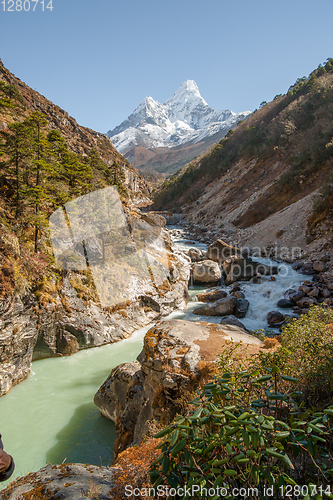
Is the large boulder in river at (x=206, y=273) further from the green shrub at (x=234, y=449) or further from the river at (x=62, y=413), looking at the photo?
the green shrub at (x=234, y=449)

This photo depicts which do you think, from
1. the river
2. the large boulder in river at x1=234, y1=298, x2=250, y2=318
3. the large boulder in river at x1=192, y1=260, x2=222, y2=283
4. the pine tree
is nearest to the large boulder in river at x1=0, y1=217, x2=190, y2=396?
the river

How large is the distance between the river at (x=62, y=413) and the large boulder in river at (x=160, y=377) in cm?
60

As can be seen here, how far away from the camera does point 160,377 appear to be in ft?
18.3

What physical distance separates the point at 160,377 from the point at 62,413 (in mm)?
3999

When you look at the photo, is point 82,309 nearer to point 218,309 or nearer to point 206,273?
point 218,309

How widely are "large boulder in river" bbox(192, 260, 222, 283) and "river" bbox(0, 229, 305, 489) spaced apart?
845cm

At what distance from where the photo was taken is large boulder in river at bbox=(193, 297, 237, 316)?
13.9 meters

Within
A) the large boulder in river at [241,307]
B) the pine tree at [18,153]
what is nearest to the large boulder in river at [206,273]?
the large boulder in river at [241,307]

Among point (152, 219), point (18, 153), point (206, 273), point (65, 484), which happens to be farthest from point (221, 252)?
point (65, 484)

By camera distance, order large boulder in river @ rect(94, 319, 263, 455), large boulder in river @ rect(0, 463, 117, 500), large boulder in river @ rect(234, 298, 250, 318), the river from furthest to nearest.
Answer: large boulder in river @ rect(234, 298, 250, 318)
the river
large boulder in river @ rect(94, 319, 263, 455)
large boulder in river @ rect(0, 463, 117, 500)

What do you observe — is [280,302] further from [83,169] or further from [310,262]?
[83,169]

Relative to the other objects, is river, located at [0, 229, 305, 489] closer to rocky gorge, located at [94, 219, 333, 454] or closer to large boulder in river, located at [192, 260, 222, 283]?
rocky gorge, located at [94, 219, 333, 454]

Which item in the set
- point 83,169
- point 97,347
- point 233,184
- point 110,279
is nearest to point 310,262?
point 110,279

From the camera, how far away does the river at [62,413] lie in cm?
593
